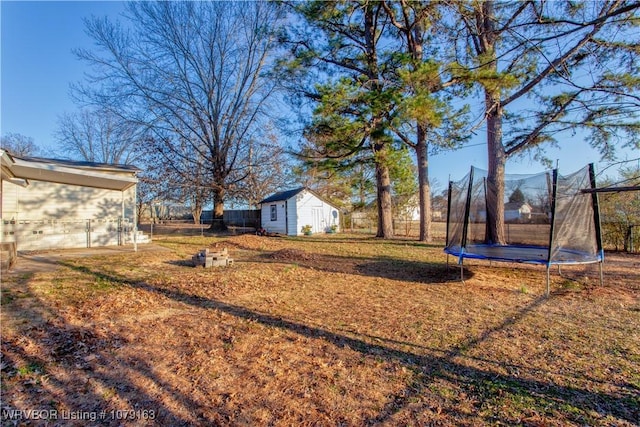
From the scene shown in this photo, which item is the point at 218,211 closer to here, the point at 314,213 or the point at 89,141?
the point at 314,213

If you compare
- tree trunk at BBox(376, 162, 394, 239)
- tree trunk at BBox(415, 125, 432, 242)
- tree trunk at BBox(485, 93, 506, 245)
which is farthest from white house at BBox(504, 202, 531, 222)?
tree trunk at BBox(376, 162, 394, 239)

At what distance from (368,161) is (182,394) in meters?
12.1

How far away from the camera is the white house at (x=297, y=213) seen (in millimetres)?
18781

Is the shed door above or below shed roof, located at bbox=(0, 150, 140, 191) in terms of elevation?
below

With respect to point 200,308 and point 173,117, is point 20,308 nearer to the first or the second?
point 200,308

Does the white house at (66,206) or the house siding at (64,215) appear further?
the house siding at (64,215)

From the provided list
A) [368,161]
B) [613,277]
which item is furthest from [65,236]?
[613,277]

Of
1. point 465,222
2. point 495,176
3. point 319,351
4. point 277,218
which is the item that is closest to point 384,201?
point 495,176

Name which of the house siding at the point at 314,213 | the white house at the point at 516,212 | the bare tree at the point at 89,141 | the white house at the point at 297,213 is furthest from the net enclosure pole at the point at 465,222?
the bare tree at the point at 89,141

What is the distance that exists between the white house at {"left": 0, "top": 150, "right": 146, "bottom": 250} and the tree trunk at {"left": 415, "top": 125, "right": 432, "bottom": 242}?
10.6 m

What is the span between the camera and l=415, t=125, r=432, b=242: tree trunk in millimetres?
12102

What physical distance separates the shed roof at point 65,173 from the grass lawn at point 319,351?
11.9ft

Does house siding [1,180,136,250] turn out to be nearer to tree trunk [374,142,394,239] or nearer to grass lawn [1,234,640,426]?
grass lawn [1,234,640,426]

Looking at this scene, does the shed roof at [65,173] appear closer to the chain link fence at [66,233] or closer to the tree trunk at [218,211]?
the chain link fence at [66,233]
